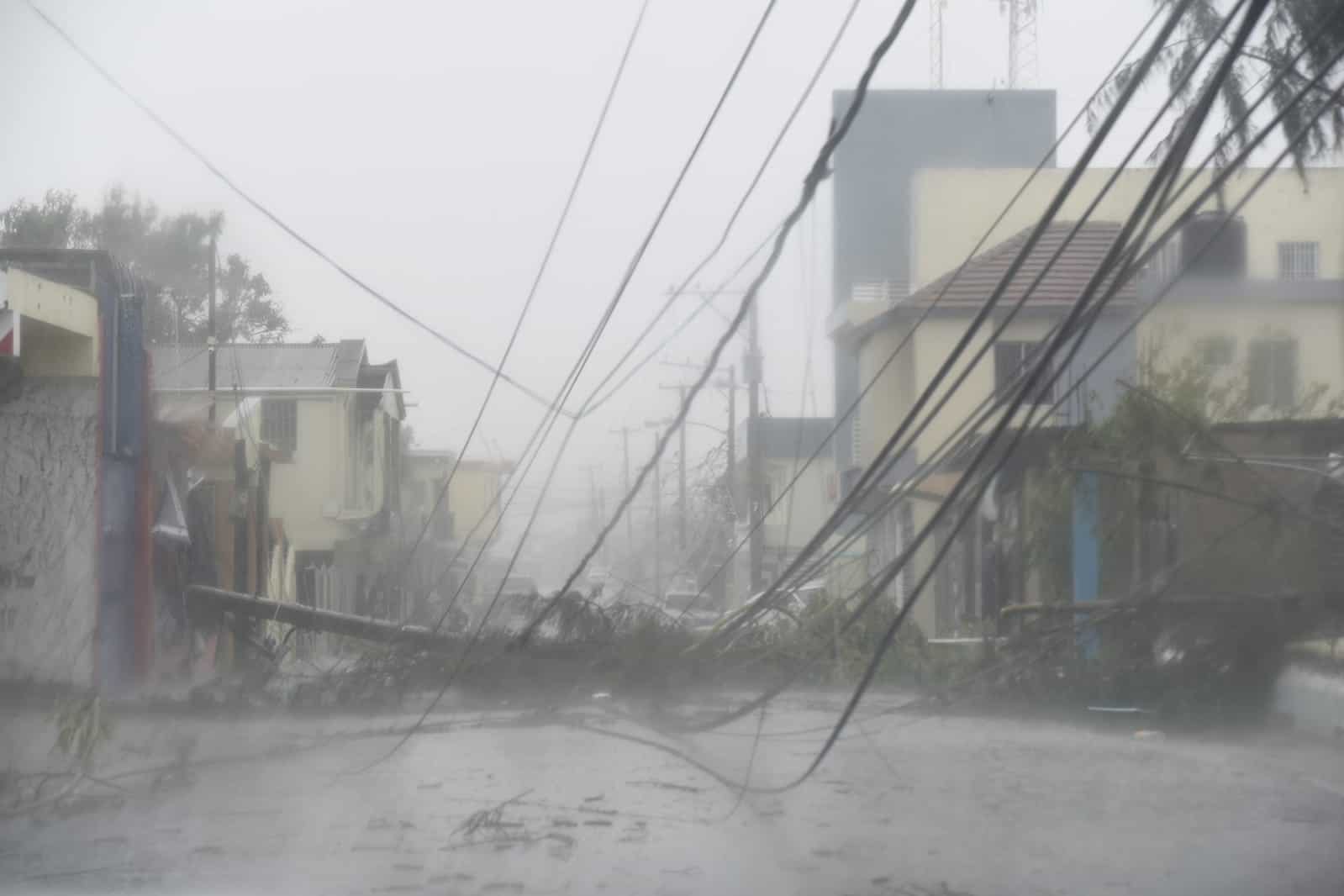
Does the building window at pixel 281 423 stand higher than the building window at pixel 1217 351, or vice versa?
the building window at pixel 1217 351

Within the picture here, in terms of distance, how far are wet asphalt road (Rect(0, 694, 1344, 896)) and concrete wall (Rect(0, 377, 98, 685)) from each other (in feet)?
3.79

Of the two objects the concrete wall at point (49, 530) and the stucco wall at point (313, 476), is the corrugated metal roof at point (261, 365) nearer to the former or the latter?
the stucco wall at point (313, 476)

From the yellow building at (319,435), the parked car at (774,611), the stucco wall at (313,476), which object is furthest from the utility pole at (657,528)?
the stucco wall at (313,476)

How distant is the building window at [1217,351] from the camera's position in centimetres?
1035

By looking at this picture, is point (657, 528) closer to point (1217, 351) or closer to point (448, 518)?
point (448, 518)

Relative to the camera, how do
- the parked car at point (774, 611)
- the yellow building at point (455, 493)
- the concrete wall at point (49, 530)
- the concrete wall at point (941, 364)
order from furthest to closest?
A: the yellow building at point (455, 493) → the concrete wall at point (49, 530) → the concrete wall at point (941, 364) → the parked car at point (774, 611)

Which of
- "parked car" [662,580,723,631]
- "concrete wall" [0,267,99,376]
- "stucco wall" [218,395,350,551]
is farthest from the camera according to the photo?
"stucco wall" [218,395,350,551]

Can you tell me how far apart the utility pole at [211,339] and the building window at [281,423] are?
1.56 m

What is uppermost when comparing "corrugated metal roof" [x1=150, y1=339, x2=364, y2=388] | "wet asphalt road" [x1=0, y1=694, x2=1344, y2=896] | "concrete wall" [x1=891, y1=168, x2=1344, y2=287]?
"concrete wall" [x1=891, y1=168, x2=1344, y2=287]

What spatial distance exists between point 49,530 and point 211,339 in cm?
218

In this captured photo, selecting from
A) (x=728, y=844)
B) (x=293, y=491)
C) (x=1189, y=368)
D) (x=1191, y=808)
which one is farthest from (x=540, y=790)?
(x=293, y=491)

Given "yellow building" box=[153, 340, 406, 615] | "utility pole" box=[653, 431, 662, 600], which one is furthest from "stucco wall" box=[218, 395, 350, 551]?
"utility pole" box=[653, 431, 662, 600]

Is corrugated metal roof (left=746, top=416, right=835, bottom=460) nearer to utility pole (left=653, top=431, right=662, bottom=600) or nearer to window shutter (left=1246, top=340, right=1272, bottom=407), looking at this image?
utility pole (left=653, top=431, right=662, bottom=600)

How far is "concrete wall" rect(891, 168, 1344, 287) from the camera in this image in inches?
383
